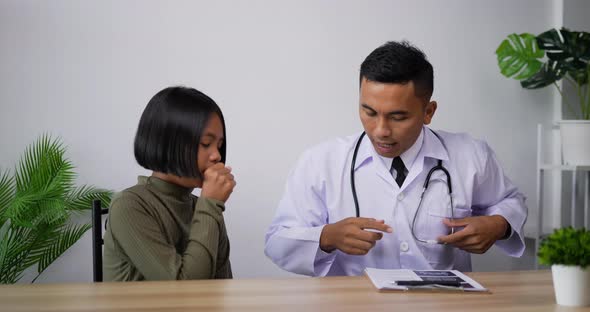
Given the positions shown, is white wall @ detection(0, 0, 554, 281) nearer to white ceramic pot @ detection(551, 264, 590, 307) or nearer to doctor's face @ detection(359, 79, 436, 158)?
doctor's face @ detection(359, 79, 436, 158)

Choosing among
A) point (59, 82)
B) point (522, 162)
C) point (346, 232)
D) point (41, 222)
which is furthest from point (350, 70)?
point (346, 232)

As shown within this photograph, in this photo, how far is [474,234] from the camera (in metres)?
2.10

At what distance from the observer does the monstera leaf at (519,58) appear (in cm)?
397

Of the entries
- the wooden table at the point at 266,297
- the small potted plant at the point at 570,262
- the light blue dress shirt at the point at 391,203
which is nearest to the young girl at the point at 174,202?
the wooden table at the point at 266,297

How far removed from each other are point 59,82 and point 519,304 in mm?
2616

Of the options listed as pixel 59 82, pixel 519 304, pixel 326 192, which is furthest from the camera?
pixel 59 82

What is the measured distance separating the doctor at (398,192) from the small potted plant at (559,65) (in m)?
1.60

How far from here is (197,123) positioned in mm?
1991

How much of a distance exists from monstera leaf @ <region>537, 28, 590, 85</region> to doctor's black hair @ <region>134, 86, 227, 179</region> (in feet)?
8.05

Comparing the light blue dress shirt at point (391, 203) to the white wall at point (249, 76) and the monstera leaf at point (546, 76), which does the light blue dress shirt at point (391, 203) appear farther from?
the monstera leaf at point (546, 76)

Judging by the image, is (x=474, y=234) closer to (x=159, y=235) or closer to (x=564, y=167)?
(x=159, y=235)

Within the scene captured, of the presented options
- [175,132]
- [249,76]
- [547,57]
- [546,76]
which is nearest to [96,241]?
[175,132]

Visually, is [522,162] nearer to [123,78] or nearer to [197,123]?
[123,78]

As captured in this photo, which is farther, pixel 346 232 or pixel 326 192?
pixel 326 192
